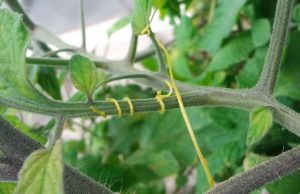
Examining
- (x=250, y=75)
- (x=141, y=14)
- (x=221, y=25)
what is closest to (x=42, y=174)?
(x=141, y=14)

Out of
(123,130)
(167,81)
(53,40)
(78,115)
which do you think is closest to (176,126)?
(123,130)

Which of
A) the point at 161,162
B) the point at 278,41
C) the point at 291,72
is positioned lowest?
the point at 161,162

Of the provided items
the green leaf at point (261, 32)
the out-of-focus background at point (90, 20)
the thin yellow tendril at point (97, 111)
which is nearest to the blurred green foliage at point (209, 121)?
the green leaf at point (261, 32)

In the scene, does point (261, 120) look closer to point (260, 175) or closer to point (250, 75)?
point (260, 175)

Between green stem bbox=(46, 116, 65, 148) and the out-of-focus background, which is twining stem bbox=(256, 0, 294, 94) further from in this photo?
the out-of-focus background

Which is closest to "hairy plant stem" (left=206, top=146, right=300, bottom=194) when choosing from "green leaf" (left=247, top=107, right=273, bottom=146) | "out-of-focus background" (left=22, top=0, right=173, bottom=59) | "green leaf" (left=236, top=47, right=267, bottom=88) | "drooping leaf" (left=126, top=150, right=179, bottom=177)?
"green leaf" (left=247, top=107, right=273, bottom=146)

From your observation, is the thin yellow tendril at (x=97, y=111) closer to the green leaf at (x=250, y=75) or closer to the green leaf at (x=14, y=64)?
the green leaf at (x=14, y=64)
